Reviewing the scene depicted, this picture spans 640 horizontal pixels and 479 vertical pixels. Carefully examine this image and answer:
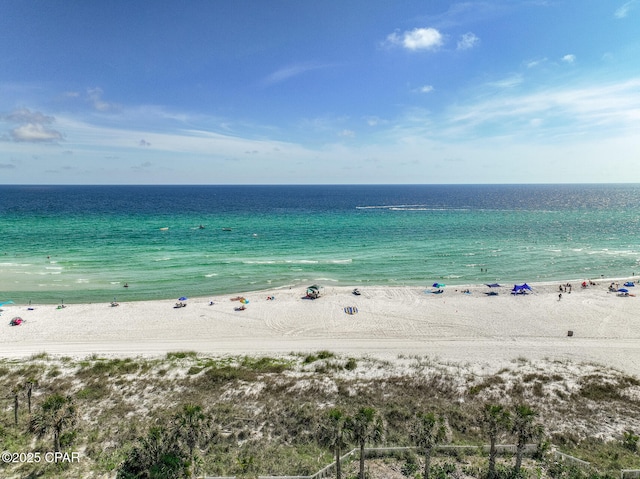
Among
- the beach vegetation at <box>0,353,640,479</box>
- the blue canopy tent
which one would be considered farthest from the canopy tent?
the blue canopy tent

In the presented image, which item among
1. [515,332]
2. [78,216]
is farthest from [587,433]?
[78,216]

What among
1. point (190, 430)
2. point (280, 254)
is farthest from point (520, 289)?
point (190, 430)

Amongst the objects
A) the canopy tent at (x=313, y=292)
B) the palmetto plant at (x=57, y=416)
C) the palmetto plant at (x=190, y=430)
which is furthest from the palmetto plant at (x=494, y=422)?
the canopy tent at (x=313, y=292)

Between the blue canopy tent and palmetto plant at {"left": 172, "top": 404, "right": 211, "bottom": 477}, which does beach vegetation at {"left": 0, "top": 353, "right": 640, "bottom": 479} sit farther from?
the blue canopy tent

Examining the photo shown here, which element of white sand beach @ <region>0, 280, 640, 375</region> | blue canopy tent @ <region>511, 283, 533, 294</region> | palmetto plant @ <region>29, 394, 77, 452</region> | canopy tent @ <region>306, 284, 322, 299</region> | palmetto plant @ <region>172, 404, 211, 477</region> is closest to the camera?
palmetto plant @ <region>172, 404, 211, 477</region>

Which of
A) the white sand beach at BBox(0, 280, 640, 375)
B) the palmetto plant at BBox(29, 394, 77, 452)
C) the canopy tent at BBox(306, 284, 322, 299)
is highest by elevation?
the palmetto plant at BBox(29, 394, 77, 452)

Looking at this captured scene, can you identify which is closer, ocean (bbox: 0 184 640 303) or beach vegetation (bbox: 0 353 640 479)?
beach vegetation (bbox: 0 353 640 479)

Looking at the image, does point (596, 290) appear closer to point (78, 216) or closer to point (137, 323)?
point (137, 323)

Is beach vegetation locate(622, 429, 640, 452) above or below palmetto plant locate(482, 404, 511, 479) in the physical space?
below
